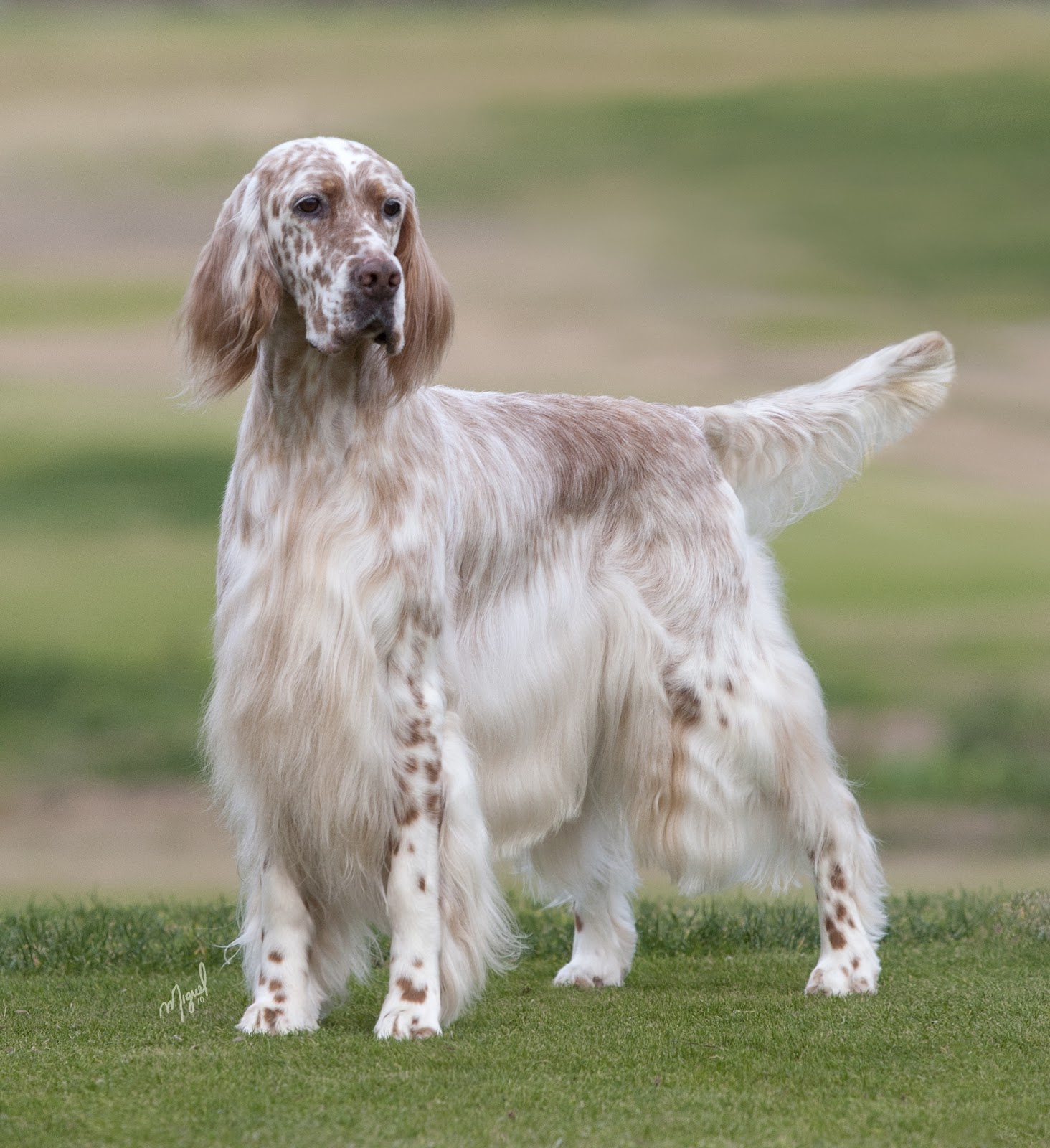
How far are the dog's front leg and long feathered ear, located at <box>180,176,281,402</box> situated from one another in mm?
947

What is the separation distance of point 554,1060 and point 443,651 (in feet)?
3.55

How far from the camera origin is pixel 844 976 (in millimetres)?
5016


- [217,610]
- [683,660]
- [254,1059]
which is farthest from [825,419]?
[254,1059]

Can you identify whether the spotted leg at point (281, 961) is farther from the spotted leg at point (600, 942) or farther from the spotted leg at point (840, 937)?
the spotted leg at point (840, 937)

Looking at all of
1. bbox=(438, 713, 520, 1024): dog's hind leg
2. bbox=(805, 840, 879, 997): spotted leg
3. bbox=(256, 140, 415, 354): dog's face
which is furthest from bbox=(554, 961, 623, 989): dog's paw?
bbox=(256, 140, 415, 354): dog's face

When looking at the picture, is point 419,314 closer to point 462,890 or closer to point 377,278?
point 377,278

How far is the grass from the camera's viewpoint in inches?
142

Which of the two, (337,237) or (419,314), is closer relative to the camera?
(337,237)

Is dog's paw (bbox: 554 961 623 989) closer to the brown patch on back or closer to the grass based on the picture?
the grass

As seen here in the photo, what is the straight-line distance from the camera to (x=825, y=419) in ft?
18.5

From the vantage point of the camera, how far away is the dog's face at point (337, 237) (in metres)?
4.12

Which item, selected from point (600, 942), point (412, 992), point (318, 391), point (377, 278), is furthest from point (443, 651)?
point (600, 942)

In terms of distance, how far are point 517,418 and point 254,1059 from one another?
203cm

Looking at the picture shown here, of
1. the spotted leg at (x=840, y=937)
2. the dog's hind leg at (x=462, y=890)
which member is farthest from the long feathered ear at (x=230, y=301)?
the spotted leg at (x=840, y=937)
